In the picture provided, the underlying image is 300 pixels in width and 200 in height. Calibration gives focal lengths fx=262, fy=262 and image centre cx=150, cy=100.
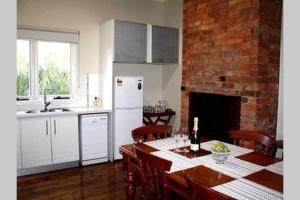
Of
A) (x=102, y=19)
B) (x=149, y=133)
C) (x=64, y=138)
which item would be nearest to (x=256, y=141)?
(x=149, y=133)

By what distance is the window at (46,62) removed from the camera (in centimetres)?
399

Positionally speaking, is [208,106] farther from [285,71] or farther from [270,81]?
[285,71]

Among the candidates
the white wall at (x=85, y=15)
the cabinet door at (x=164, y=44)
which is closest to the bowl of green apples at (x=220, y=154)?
the cabinet door at (x=164, y=44)

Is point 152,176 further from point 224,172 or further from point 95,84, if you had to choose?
point 95,84

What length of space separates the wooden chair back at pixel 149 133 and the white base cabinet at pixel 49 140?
1541 millimetres

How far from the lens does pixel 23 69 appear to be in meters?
4.03

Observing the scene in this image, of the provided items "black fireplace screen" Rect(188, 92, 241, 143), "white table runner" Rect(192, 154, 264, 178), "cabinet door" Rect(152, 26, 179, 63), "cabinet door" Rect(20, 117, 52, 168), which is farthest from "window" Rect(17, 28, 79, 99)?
"white table runner" Rect(192, 154, 264, 178)

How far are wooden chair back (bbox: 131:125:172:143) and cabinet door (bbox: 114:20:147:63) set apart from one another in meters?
1.70

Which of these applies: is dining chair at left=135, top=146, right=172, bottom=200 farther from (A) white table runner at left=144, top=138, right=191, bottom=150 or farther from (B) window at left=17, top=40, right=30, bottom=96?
(B) window at left=17, top=40, right=30, bottom=96

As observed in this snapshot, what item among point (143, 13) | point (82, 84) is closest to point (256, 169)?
point (82, 84)

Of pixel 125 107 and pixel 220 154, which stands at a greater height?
pixel 125 107

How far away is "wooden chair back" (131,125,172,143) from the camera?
2539 millimetres

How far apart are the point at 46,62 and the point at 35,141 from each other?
1353mm

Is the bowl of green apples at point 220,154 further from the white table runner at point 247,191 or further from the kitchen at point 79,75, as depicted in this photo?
the kitchen at point 79,75
